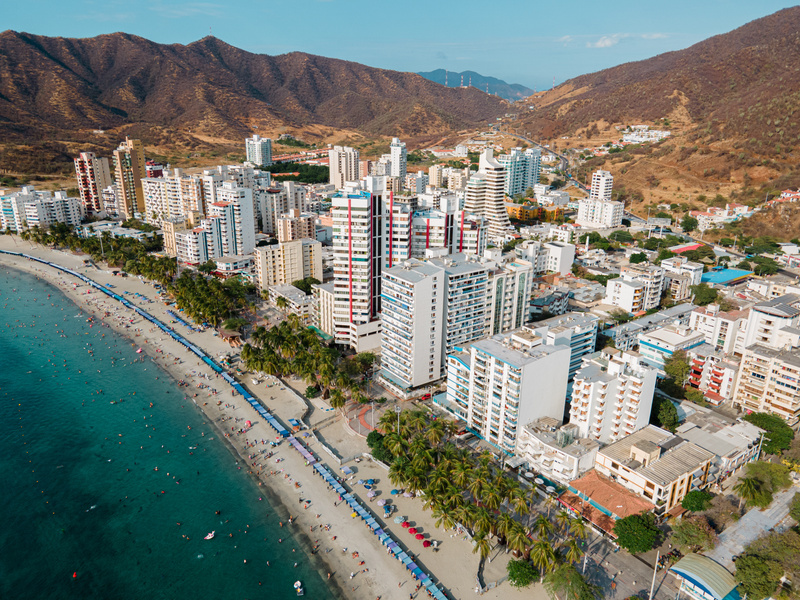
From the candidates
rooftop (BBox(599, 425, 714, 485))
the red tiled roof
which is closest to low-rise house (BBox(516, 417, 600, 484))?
the red tiled roof

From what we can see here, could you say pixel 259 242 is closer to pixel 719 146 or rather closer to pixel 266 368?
Result: pixel 266 368

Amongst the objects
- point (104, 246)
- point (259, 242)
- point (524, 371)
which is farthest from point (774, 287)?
point (104, 246)

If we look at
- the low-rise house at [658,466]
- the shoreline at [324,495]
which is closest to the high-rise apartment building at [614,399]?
the low-rise house at [658,466]

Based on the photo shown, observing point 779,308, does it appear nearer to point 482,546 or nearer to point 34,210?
point 482,546

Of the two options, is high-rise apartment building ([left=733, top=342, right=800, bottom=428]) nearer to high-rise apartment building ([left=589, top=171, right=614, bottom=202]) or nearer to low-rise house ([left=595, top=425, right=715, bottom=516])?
Answer: low-rise house ([left=595, top=425, right=715, bottom=516])

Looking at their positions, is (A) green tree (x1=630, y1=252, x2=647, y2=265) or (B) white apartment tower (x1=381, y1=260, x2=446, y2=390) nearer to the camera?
(B) white apartment tower (x1=381, y1=260, x2=446, y2=390)

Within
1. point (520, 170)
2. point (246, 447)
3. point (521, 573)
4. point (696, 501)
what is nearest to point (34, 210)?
point (246, 447)
